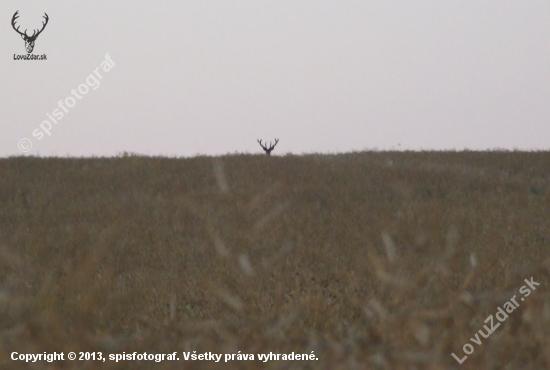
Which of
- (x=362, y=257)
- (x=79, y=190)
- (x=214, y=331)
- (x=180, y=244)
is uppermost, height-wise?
(x=79, y=190)

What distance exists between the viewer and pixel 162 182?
1319 cm

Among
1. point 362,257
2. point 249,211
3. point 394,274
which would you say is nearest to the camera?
point 394,274

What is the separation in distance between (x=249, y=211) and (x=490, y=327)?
18.3 feet

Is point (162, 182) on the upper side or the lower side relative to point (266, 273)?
upper

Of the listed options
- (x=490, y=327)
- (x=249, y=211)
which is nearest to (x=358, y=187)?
(x=249, y=211)

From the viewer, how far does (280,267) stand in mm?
6840

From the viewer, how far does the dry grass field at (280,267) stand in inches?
192

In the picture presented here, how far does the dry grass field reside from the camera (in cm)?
487

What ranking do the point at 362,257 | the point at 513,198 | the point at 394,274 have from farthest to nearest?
the point at 513,198
the point at 362,257
the point at 394,274

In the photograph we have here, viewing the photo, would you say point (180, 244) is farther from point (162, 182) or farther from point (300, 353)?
point (162, 182)

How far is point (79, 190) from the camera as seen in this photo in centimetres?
1277

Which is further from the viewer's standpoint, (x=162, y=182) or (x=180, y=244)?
(x=162, y=182)

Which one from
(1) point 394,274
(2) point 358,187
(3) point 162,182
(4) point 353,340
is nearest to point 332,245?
(1) point 394,274

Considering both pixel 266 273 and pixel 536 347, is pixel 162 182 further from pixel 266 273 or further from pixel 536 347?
pixel 536 347
